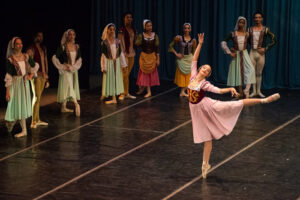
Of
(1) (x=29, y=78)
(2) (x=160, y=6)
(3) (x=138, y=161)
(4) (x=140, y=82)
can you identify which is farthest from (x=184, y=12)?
(3) (x=138, y=161)

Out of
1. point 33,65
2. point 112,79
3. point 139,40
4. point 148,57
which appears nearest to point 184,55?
point 148,57

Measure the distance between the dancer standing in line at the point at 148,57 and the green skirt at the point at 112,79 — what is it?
25.1 inches

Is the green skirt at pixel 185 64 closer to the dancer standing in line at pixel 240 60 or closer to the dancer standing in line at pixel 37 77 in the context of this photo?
the dancer standing in line at pixel 240 60

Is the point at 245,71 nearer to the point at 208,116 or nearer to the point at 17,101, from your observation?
the point at 17,101

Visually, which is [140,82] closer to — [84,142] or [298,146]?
[84,142]

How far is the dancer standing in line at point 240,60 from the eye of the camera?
10398 mm

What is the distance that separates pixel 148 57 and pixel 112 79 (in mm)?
839

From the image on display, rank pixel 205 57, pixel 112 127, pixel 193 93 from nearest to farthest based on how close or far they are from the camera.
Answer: pixel 193 93
pixel 112 127
pixel 205 57

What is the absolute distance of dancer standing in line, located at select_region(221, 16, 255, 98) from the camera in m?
10.4

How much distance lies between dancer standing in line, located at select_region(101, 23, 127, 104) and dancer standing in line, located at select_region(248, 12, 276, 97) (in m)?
2.12

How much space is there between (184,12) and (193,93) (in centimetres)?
637

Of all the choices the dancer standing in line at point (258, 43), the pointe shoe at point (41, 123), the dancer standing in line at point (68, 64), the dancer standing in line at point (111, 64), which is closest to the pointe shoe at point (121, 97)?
the dancer standing in line at point (111, 64)

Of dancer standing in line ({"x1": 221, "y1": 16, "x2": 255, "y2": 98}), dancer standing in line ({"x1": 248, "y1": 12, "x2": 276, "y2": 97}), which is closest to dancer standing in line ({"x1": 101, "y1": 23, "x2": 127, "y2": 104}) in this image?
dancer standing in line ({"x1": 221, "y1": 16, "x2": 255, "y2": 98})

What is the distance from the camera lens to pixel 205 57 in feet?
40.6
